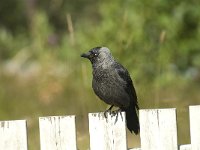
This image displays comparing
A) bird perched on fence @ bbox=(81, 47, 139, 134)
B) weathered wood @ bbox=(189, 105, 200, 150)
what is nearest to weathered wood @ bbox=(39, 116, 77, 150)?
weathered wood @ bbox=(189, 105, 200, 150)

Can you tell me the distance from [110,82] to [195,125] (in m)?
1.50

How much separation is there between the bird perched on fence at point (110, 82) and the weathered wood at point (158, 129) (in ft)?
4.16

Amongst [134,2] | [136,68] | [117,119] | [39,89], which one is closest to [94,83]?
[117,119]

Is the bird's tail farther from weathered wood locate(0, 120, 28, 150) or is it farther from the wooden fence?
weathered wood locate(0, 120, 28, 150)

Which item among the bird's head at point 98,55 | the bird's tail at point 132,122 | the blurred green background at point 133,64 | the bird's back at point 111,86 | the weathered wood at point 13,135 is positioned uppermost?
the blurred green background at point 133,64

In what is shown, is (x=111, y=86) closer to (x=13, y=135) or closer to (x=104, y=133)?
(x=104, y=133)

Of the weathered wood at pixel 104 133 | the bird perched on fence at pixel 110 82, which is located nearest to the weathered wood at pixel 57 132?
the weathered wood at pixel 104 133

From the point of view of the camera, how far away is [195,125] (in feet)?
13.3

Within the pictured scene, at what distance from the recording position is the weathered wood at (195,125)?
4.04 meters

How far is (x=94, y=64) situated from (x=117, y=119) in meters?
1.42

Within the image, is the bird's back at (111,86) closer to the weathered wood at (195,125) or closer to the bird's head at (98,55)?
the bird's head at (98,55)

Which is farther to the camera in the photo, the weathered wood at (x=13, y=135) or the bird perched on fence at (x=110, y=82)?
the bird perched on fence at (x=110, y=82)

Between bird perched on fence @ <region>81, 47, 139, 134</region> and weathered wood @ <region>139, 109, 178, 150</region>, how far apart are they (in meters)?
1.27

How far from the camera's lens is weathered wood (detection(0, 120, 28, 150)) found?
3971 millimetres
